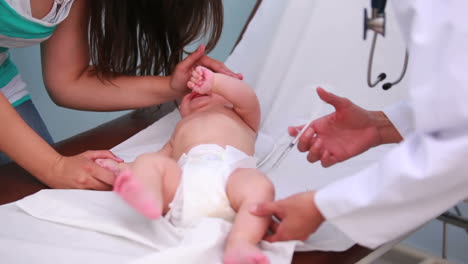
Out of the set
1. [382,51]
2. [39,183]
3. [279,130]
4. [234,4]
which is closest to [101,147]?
[39,183]

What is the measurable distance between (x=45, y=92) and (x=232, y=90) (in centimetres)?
110

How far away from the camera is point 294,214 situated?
0.89 m

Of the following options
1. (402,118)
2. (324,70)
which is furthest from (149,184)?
(324,70)

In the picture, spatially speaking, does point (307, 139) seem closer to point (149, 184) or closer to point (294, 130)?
point (294, 130)

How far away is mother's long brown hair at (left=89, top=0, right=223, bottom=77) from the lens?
1.49m

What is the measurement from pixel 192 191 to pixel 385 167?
376 mm

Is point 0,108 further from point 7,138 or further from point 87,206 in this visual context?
point 87,206

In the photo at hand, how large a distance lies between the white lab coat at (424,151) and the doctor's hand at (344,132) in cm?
31

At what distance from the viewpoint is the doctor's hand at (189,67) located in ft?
4.88

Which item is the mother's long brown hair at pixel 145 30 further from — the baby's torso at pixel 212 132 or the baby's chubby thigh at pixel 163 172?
the baby's chubby thigh at pixel 163 172

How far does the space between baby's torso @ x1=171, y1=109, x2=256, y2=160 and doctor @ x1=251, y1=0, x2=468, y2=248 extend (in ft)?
1.18

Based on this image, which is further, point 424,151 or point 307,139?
point 307,139

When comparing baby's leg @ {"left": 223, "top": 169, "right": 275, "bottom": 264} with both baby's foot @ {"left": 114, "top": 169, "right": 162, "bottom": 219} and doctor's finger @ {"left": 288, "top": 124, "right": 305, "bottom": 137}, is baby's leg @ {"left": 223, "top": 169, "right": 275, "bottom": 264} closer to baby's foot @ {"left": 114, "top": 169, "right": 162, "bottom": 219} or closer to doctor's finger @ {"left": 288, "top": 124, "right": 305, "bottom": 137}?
baby's foot @ {"left": 114, "top": 169, "right": 162, "bottom": 219}

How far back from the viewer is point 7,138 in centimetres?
120
